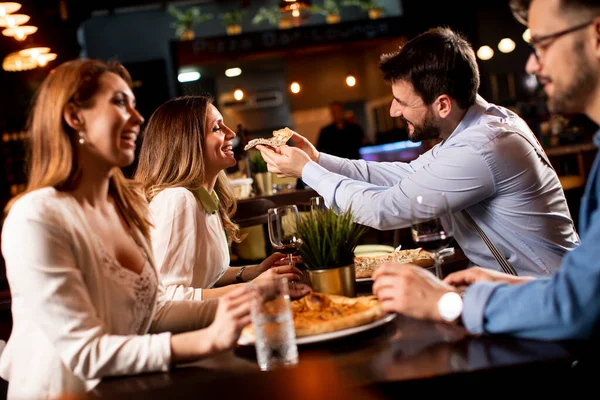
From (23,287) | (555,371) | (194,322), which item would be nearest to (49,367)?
(23,287)

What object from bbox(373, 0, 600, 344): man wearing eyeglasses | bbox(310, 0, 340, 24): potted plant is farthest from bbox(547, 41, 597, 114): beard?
bbox(310, 0, 340, 24): potted plant

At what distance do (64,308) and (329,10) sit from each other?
1152 cm

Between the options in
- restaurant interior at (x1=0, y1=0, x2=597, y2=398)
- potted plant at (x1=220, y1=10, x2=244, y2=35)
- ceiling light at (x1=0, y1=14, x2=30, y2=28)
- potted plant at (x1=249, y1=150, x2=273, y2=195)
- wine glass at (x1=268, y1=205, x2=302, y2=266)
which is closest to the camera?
wine glass at (x1=268, y1=205, x2=302, y2=266)

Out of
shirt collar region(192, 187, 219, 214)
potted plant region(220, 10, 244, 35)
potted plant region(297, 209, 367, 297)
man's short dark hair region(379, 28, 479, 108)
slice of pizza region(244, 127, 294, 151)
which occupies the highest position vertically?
potted plant region(220, 10, 244, 35)

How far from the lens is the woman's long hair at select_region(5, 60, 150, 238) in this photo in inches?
71.3

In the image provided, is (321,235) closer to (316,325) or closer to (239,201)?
(316,325)

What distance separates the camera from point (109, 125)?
6.10ft

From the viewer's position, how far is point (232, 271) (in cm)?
334

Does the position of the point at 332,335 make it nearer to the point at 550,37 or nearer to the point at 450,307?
the point at 450,307

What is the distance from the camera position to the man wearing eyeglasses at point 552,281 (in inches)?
61.1

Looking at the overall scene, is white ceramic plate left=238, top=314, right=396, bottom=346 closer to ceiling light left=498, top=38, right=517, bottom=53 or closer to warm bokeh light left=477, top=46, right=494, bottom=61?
warm bokeh light left=477, top=46, right=494, bottom=61

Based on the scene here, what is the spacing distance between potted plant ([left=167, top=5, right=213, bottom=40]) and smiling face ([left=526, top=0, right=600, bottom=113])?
35.7ft

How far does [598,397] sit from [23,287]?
1210mm

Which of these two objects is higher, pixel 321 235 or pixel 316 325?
pixel 321 235
